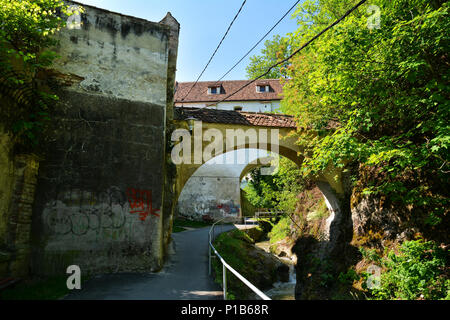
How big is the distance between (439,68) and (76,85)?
8.85 metres

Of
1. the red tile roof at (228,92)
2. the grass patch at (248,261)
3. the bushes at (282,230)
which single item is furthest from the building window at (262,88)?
the grass patch at (248,261)

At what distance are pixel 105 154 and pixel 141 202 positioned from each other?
1593 millimetres

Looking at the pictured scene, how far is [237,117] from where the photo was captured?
435 inches

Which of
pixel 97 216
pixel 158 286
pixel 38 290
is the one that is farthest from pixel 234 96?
pixel 38 290

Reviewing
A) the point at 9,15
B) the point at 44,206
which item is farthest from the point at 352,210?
the point at 9,15

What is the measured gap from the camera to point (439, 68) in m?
6.11

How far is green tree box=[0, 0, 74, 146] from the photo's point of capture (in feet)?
17.6

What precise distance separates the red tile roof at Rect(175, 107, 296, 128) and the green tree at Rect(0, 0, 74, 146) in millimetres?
4515

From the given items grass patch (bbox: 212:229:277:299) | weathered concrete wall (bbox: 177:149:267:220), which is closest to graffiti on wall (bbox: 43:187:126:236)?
grass patch (bbox: 212:229:277:299)

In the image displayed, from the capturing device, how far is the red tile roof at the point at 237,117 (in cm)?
1040

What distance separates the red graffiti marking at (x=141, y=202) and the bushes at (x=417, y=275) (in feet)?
20.4

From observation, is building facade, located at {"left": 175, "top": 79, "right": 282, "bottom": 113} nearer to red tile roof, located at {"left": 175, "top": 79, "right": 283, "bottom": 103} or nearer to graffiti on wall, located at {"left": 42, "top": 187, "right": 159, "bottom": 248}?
red tile roof, located at {"left": 175, "top": 79, "right": 283, "bottom": 103}

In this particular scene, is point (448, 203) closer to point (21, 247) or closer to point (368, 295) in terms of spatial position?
point (368, 295)

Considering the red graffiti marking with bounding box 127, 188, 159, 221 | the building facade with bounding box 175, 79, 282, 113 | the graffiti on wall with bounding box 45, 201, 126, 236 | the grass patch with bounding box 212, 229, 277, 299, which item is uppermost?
the building facade with bounding box 175, 79, 282, 113
